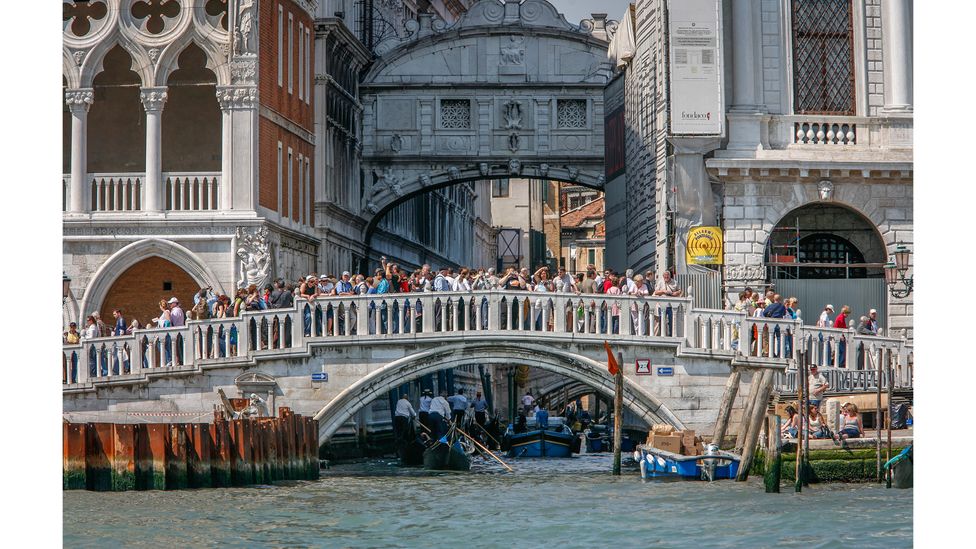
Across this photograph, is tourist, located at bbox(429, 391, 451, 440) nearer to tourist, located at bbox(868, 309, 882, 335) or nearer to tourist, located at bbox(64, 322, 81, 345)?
tourist, located at bbox(64, 322, 81, 345)

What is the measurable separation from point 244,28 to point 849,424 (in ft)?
22.1

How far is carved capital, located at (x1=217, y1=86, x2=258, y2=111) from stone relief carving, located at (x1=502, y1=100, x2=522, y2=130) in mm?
4859

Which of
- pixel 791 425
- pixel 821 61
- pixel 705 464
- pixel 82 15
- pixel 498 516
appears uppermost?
pixel 82 15

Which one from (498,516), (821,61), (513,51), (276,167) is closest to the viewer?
(498,516)

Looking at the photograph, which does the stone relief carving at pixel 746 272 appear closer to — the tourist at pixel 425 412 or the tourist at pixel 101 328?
the tourist at pixel 425 412

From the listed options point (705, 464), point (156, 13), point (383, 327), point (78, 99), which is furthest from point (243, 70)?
point (705, 464)

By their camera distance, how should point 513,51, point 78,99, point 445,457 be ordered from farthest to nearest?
point 513,51, point 78,99, point 445,457

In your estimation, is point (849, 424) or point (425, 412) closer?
point (849, 424)

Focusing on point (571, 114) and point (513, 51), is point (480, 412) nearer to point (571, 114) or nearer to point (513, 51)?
point (571, 114)

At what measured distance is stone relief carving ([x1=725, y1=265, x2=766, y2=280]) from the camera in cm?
1506

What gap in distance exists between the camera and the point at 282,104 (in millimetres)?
16891
